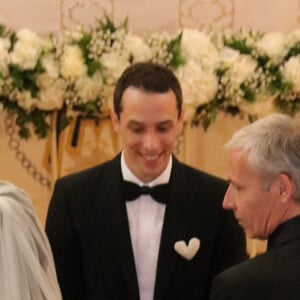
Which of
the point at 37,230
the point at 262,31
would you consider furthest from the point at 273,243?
the point at 262,31

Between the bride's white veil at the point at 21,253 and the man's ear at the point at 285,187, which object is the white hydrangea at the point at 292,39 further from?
the bride's white veil at the point at 21,253

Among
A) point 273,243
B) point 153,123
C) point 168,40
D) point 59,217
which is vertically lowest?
point 59,217

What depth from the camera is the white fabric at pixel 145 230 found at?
1.96m

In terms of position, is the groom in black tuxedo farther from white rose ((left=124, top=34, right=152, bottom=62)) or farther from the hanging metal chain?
the hanging metal chain

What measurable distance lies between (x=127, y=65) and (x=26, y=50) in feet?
1.06

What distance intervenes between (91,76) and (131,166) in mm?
436

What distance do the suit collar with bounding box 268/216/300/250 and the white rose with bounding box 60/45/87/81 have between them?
106 centimetres

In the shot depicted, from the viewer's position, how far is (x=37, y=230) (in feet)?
4.58

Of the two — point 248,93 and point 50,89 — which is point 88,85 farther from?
point 248,93

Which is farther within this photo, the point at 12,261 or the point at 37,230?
the point at 37,230

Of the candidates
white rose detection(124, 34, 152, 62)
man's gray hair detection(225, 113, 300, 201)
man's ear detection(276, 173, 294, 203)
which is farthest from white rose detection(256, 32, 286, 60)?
man's ear detection(276, 173, 294, 203)

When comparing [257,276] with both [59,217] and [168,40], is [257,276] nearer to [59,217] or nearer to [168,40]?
[59,217]

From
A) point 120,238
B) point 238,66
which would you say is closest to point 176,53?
point 238,66

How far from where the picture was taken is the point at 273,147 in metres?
1.45
